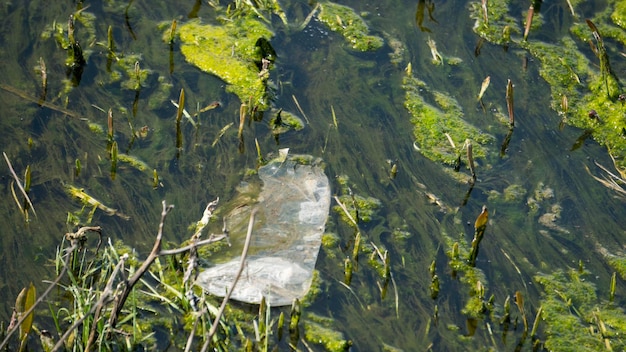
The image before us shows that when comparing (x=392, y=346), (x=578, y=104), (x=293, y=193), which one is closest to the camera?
(x=392, y=346)

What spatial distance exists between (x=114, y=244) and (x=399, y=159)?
1415 mm

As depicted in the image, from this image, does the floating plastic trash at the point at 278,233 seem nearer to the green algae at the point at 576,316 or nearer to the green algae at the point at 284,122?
the green algae at the point at 284,122

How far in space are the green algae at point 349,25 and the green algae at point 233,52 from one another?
37cm

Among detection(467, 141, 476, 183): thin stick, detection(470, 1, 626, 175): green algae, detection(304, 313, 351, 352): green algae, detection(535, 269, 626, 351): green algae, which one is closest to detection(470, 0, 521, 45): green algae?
detection(470, 1, 626, 175): green algae

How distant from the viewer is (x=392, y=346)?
2854 millimetres

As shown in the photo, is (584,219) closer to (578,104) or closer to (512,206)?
(512,206)

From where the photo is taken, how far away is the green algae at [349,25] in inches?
168

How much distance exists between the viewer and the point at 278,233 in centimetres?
324

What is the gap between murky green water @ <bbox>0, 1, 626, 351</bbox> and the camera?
3.06 m

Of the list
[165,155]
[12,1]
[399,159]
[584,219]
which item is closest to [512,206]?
[584,219]

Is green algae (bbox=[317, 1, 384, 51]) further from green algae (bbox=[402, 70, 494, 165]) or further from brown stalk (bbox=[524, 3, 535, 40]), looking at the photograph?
brown stalk (bbox=[524, 3, 535, 40])

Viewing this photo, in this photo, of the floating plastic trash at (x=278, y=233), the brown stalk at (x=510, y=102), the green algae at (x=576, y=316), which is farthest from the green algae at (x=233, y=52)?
the green algae at (x=576, y=316)

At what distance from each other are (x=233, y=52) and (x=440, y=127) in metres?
1.22

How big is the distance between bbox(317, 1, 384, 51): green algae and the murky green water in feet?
0.22
